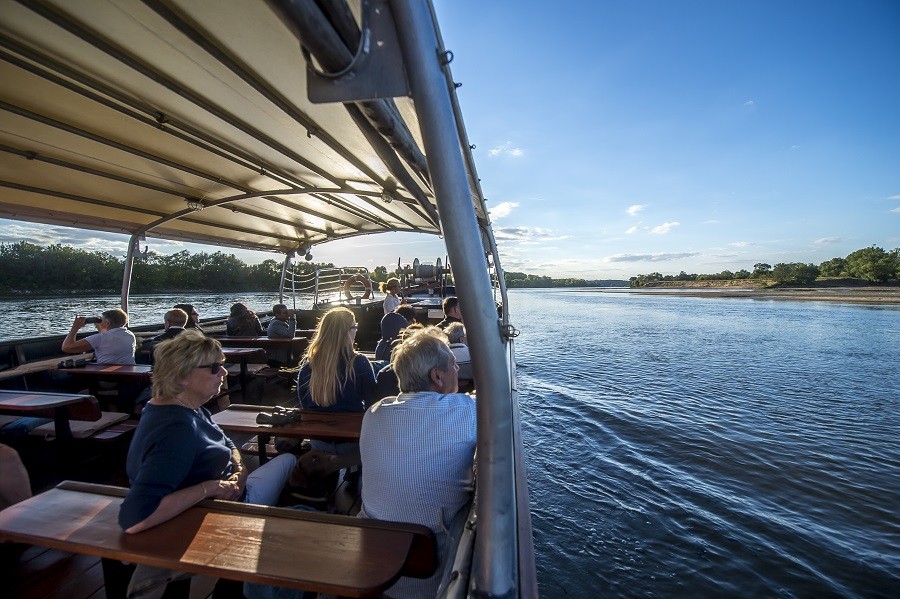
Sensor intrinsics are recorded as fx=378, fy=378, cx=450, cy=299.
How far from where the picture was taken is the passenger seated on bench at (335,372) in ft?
8.80

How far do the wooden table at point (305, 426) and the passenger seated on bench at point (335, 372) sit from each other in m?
0.09

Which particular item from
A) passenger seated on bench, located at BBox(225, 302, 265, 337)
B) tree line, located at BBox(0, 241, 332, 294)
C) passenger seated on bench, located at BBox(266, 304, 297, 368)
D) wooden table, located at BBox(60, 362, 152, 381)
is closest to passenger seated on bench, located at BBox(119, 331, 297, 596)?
wooden table, located at BBox(60, 362, 152, 381)

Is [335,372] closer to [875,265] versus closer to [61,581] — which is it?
[61,581]

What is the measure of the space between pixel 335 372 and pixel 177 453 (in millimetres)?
1255

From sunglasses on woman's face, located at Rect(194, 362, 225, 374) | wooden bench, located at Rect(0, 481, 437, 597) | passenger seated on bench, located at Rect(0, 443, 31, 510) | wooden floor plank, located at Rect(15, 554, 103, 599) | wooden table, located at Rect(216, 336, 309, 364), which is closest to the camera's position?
wooden bench, located at Rect(0, 481, 437, 597)

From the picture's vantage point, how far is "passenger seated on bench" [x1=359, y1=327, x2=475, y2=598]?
155 centimetres

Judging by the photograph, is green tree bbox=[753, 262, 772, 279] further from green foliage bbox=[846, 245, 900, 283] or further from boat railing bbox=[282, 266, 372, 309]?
boat railing bbox=[282, 266, 372, 309]

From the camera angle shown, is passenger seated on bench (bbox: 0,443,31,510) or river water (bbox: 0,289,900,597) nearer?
passenger seated on bench (bbox: 0,443,31,510)

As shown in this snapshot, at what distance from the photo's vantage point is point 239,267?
194 feet

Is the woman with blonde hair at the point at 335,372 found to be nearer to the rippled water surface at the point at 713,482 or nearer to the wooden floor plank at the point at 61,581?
the wooden floor plank at the point at 61,581

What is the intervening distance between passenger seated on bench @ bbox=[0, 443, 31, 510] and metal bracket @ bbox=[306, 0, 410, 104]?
2.87 metres

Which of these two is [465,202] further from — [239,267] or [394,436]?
[239,267]

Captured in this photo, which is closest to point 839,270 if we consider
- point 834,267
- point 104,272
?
point 834,267

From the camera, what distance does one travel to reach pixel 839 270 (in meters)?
80.1
